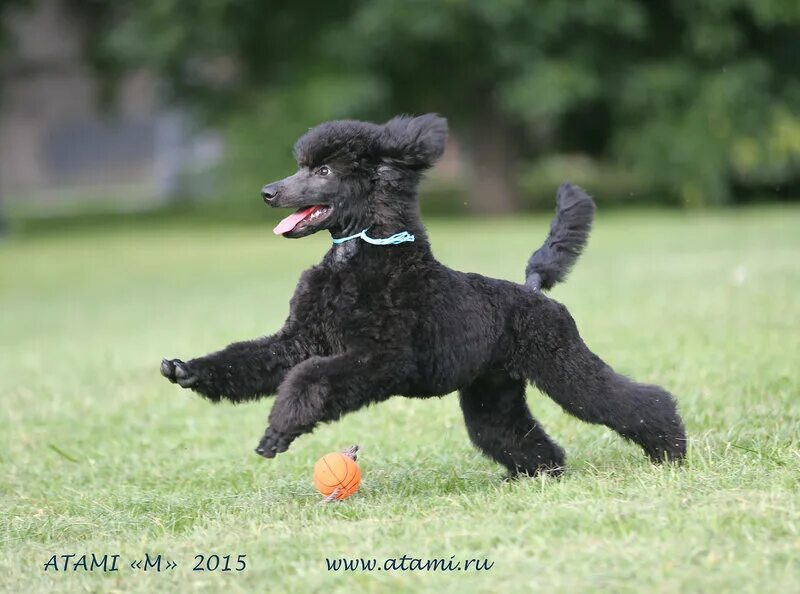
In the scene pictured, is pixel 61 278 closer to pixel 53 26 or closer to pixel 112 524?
pixel 112 524

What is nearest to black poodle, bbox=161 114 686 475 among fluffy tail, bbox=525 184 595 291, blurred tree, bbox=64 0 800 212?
fluffy tail, bbox=525 184 595 291

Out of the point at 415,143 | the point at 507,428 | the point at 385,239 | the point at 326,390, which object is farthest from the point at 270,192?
the point at 507,428

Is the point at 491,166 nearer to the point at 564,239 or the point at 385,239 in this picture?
the point at 564,239

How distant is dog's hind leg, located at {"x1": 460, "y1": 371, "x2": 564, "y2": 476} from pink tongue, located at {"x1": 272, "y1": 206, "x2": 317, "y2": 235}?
39.4 inches

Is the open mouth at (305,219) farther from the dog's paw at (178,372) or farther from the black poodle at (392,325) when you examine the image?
the dog's paw at (178,372)

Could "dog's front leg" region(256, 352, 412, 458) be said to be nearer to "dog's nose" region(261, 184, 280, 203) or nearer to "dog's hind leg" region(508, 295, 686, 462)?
"dog's hind leg" region(508, 295, 686, 462)

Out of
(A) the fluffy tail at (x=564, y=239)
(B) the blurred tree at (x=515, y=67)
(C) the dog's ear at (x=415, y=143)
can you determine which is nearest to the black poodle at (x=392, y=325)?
(C) the dog's ear at (x=415, y=143)

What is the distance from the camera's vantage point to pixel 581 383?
4.88 m

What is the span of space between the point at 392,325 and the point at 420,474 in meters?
1.03

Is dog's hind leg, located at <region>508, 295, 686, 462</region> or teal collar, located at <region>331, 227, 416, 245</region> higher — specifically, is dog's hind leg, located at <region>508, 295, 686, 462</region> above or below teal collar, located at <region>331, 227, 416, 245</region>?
below

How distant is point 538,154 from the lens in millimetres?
31203

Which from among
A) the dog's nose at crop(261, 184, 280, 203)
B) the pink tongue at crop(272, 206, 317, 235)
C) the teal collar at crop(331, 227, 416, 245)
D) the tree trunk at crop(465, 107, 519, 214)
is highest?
the tree trunk at crop(465, 107, 519, 214)

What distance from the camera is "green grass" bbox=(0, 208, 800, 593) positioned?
3.79m

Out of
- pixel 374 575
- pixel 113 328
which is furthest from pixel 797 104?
pixel 374 575
